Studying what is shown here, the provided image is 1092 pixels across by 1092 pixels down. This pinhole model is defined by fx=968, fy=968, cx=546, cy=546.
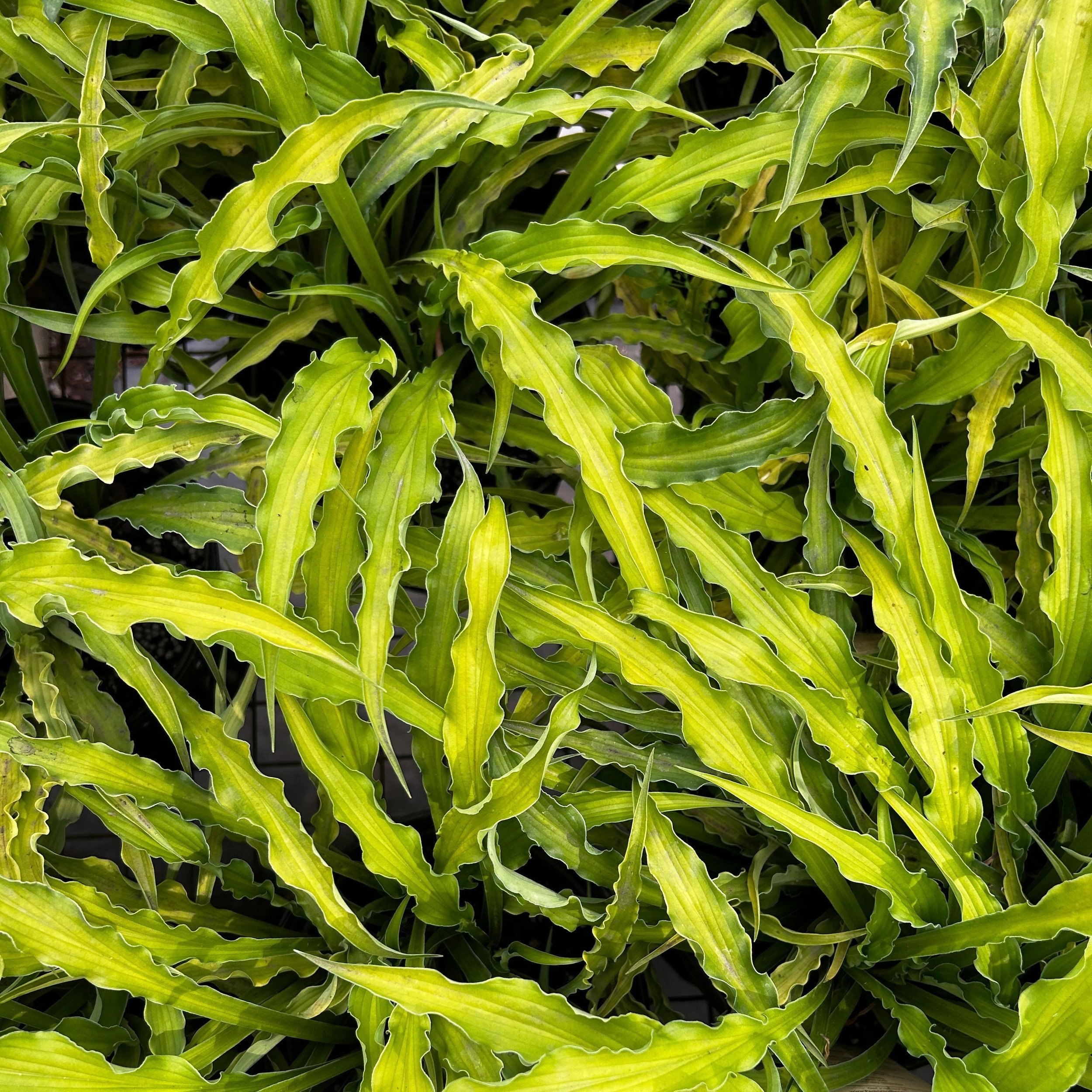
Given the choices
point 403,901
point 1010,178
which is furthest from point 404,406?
point 1010,178

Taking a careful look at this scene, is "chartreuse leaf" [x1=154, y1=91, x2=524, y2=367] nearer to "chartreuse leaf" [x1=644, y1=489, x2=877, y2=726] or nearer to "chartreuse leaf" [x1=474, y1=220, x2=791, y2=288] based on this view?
"chartreuse leaf" [x1=474, y1=220, x2=791, y2=288]

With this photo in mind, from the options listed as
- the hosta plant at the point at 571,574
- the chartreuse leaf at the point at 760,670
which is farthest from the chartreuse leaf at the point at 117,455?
the chartreuse leaf at the point at 760,670

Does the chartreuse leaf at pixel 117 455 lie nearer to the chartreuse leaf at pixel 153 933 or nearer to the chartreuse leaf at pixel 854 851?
the chartreuse leaf at pixel 153 933

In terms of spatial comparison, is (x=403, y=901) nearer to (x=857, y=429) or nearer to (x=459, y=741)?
(x=459, y=741)

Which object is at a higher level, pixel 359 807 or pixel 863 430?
pixel 863 430

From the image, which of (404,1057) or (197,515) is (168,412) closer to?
(197,515)

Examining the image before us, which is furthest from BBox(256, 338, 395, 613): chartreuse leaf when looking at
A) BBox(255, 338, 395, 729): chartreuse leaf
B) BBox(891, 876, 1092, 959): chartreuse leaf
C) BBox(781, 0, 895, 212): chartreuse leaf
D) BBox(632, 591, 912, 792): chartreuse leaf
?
BBox(891, 876, 1092, 959): chartreuse leaf

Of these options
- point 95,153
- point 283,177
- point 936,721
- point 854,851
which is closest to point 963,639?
point 936,721
